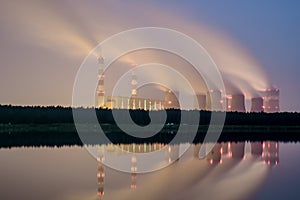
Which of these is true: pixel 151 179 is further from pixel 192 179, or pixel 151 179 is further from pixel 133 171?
pixel 133 171

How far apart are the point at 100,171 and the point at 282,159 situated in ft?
24.0

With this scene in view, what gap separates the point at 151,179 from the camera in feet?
34.7

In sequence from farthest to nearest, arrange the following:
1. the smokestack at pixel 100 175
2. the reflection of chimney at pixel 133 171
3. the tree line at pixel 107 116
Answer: the tree line at pixel 107 116 < the reflection of chimney at pixel 133 171 < the smokestack at pixel 100 175

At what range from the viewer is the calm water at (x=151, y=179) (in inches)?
337

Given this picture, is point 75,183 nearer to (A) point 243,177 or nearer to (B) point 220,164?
(A) point 243,177

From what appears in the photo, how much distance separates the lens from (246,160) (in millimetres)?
15477

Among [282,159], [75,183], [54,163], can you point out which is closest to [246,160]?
[282,159]

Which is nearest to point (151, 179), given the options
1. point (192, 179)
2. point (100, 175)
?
point (192, 179)

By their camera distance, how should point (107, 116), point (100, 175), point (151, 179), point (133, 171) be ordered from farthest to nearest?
point (107, 116), point (133, 171), point (100, 175), point (151, 179)

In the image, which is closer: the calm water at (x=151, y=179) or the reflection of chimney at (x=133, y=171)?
the calm water at (x=151, y=179)

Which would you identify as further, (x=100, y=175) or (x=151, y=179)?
(x=100, y=175)

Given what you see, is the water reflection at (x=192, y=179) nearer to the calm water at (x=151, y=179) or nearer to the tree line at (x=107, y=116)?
the calm water at (x=151, y=179)

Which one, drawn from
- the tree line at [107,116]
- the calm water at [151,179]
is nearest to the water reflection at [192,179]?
the calm water at [151,179]

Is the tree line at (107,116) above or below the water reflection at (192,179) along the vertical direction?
above
